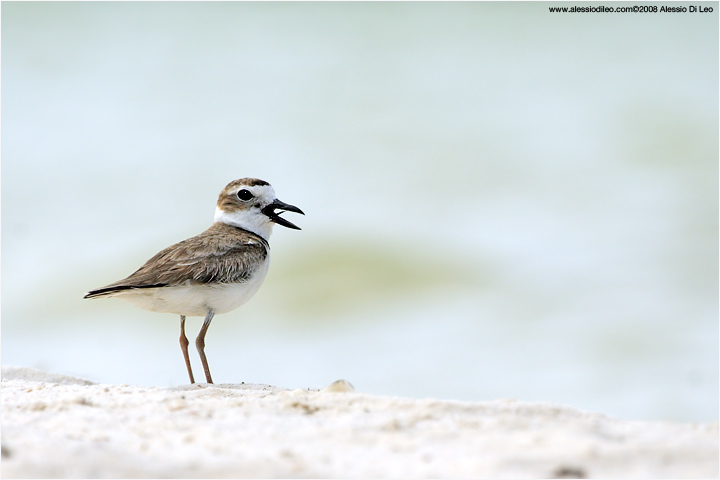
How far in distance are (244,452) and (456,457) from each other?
0.87 meters

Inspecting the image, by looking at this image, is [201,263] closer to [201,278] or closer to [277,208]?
[201,278]

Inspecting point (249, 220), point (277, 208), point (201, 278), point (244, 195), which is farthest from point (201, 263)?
point (277, 208)

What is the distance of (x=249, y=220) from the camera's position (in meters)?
8.05

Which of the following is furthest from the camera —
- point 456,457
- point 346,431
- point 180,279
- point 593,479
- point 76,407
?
point 180,279

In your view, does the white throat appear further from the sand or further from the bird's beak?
the sand

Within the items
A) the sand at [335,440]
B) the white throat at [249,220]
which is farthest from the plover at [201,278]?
the sand at [335,440]

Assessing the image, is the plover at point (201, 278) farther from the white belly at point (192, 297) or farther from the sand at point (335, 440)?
the sand at point (335, 440)

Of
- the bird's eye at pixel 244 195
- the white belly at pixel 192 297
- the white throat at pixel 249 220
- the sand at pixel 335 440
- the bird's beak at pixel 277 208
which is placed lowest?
the sand at pixel 335 440

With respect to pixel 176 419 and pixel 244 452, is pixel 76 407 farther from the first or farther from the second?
pixel 244 452

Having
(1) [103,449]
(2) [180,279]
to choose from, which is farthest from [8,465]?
(2) [180,279]

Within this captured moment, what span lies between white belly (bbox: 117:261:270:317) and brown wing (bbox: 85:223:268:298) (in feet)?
0.19

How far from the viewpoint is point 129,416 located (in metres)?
4.08

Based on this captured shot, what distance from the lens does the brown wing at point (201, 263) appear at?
659 cm

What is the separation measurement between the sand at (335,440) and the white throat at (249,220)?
11.8 feet
